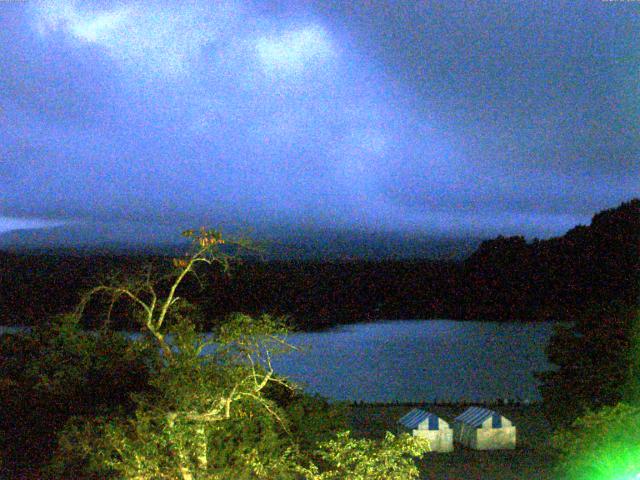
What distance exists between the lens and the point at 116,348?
50.1ft

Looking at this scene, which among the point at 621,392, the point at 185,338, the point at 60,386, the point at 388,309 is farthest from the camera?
the point at 388,309

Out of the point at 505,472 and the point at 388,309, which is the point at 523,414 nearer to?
the point at 505,472

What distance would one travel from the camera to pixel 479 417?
22.2 meters

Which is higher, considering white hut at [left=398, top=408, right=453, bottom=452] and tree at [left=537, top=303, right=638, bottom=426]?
tree at [left=537, top=303, right=638, bottom=426]

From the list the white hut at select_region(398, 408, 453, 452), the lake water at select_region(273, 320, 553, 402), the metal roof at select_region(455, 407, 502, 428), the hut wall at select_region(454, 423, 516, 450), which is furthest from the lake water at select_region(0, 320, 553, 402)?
the hut wall at select_region(454, 423, 516, 450)

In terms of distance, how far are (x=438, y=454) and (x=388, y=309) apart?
59.6m

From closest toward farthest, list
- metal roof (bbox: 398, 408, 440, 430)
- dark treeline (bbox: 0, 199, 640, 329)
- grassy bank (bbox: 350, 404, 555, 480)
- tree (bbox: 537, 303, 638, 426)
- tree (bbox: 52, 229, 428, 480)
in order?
1. tree (bbox: 52, 229, 428, 480)
2. tree (bbox: 537, 303, 638, 426)
3. grassy bank (bbox: 350, 404, 555, 480)
4. metal roof (bbox: 398, 408, 440, 430)
5. dark treeline (bbox: 0, 199, 640, 329)

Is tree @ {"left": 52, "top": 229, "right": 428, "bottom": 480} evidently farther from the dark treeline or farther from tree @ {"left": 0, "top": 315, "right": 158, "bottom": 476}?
the dark treeline

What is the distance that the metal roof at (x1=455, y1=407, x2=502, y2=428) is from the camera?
2181cm

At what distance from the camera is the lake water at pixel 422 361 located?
41281mm

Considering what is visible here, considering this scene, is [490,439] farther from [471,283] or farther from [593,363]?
[471,283]

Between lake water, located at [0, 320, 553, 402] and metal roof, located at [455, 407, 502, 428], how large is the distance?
8942mm

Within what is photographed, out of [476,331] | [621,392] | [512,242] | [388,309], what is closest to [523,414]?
[621,392]

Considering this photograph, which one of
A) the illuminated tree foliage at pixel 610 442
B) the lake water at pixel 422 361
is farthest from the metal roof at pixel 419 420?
the lake water at pixel 422 361
